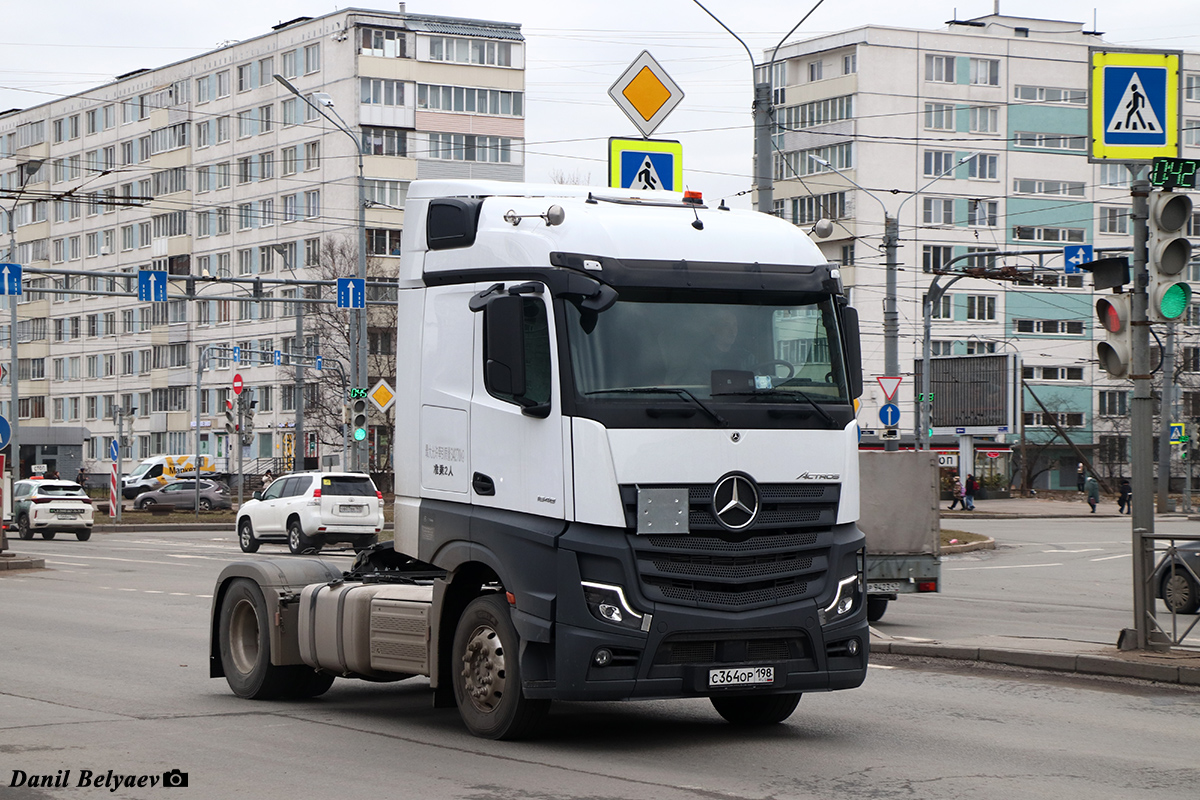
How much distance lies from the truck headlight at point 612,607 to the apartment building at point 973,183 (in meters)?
83.7

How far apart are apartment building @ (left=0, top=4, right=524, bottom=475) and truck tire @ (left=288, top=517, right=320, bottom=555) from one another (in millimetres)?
44209

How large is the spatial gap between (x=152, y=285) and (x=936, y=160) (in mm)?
65074

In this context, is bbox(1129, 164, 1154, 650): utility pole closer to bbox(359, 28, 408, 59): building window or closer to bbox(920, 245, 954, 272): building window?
bbox(359, 28, 408, 59): building window

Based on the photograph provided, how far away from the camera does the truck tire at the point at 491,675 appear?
9336mm

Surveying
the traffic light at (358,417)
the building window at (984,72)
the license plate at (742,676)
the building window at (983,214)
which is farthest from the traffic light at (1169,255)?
the building window at (984,72)

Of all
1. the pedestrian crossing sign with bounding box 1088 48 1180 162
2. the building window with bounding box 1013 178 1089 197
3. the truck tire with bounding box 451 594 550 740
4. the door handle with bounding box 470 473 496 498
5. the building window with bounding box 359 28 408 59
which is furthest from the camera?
the building window with bounding box 1013 178 1089 197

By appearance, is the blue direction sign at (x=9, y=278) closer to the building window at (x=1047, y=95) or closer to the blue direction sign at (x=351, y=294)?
the blue direction sign at (x=351, y=294)

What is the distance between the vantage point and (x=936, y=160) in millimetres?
95875

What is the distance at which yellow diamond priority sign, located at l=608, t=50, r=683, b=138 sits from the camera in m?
18.7

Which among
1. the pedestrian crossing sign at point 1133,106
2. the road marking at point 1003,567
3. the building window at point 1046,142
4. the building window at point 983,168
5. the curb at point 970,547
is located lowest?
the curb at point 970,547

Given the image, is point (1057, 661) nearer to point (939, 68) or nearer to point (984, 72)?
point (939, 68)

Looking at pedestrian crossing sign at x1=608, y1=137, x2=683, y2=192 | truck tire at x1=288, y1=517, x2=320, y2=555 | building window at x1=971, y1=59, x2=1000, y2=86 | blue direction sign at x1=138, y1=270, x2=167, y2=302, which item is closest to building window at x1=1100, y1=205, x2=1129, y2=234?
building window at x1=971, y1=59, x2=1000, y2=86

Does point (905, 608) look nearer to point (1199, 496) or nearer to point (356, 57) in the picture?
point (1199, 496)

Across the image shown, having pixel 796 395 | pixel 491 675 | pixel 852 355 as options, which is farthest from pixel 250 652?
pixel 852 355
